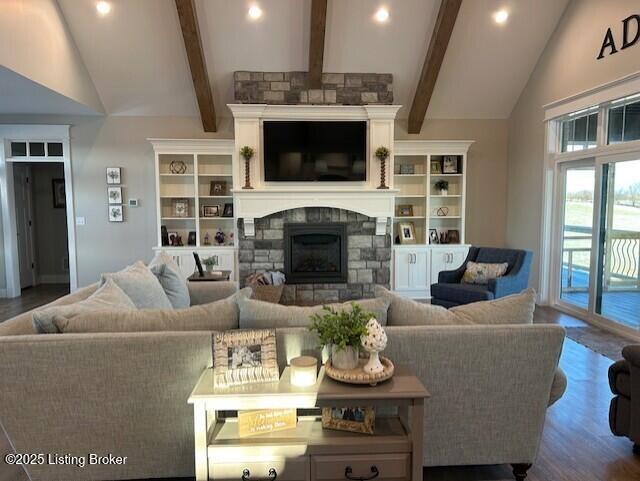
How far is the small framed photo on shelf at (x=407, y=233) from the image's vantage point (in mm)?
6680

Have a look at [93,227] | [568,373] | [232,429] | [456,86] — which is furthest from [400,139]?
[232,429]

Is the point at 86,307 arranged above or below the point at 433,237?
below

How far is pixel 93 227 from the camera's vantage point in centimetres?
648

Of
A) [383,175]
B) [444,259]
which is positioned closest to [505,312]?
[383,175]

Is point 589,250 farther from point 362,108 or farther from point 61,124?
point 61,124

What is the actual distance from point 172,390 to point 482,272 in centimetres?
395

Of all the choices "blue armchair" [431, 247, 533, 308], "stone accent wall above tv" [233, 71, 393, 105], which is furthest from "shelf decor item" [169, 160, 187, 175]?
"blue armchair" [431, 247, 533, 308]

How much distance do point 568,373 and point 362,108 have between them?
3960mm

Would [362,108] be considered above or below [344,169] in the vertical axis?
above

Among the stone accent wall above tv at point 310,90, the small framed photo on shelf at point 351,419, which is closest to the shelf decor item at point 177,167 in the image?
the stone accent wall above tv at point 310,90

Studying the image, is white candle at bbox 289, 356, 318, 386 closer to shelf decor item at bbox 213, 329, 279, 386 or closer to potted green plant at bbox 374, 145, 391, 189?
shelf decor item at bbox 213, 329, 279, 386

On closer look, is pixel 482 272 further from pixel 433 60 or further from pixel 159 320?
pixel 159 320

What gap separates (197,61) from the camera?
17.7 ft

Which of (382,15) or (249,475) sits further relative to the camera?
(382,15)
